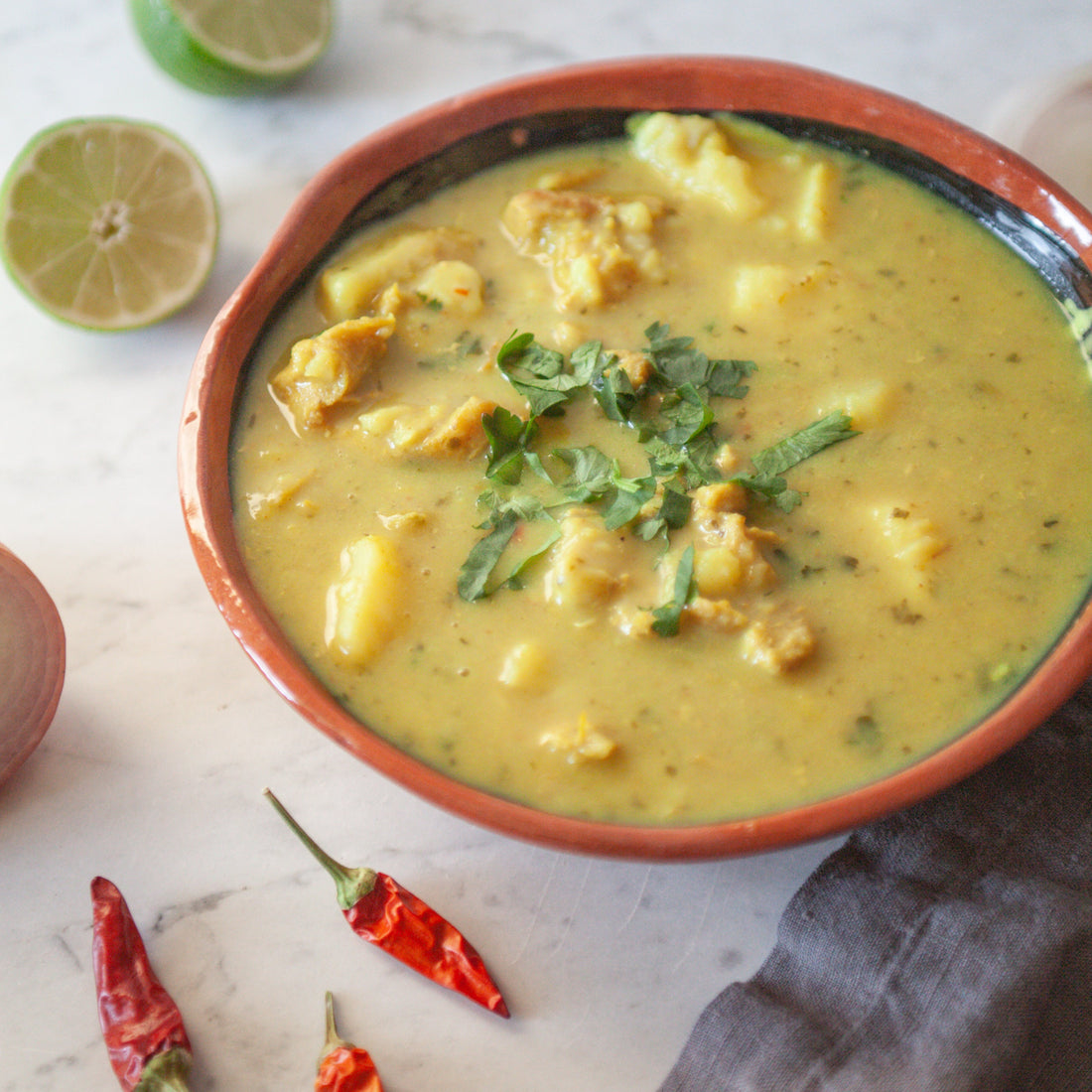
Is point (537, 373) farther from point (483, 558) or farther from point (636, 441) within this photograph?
point (483, 558)

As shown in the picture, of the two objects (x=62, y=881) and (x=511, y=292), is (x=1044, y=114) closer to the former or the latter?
(x=511, y=292)

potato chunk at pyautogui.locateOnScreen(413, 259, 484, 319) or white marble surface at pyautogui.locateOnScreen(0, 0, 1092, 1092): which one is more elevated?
potato chunk at pyautogui.locateOnScreen(413, 259, 484, 319)

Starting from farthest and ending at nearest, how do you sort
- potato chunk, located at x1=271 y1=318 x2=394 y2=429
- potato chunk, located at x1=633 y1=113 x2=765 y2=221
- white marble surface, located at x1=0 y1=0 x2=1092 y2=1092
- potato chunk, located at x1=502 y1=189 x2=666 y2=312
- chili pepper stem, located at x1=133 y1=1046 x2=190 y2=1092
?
potato chunk, located at x1=633 y1=113 x2=765 y2=221
potato chunk, located at x1=502 y1=189 x2=666 y2=312
potato chunk, located at x1=271 y1=318 x2=394 y2=429
white marble surface, located at x1=0 y1=0 x2=1092 y2=1092
chili pepper stem, located at x1=133 y1=1046 x2=190 y2=1092

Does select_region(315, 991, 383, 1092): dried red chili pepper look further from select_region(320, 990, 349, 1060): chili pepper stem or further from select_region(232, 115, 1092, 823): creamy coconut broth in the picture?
select_region(232, 115, 1092, 823): creamy coconut broth

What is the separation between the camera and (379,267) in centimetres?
300

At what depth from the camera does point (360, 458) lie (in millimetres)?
2768

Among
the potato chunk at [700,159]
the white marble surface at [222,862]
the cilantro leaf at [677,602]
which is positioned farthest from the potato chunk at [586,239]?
the white marble surface at [222,862]

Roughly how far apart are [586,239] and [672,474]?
2.16ft

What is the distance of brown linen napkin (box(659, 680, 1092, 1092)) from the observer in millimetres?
2266

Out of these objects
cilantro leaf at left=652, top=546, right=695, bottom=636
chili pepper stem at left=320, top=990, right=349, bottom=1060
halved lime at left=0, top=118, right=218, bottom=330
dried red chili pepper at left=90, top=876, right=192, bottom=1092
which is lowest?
dried red chili pepper at left=90, top=876, right=192, bottom=1092

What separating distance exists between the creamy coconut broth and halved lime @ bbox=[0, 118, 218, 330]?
0.47 m

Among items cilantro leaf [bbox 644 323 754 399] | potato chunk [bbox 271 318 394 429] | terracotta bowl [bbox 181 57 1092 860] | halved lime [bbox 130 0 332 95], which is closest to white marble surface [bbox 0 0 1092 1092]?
halved lime [bbox 130 0 332 95]

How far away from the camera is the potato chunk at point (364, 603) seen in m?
2.49

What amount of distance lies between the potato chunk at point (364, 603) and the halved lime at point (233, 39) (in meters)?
1.69
